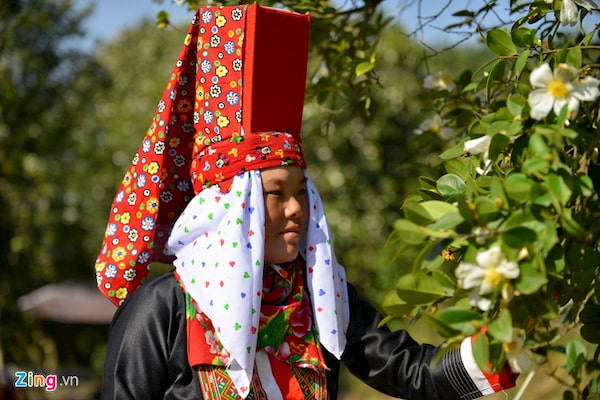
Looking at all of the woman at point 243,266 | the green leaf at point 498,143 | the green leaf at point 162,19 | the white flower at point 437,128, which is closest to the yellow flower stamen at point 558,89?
the green leaf at point 498,143

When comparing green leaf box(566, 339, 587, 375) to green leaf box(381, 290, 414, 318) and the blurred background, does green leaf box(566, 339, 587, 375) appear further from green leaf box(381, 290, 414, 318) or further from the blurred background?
the blurred background

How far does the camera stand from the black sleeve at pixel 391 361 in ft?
5.85

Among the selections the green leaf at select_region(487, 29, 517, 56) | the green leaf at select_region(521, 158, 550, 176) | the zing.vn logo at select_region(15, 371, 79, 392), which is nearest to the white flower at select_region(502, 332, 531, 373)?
the green leaf at select_region(521, 158, 550, 176)

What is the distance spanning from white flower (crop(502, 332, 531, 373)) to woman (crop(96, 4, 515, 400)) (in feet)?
1.20

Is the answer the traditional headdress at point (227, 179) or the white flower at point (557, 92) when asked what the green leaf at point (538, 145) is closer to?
the white flower at point (557, 92)

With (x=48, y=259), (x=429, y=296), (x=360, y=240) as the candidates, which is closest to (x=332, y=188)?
(x=360, y=240)

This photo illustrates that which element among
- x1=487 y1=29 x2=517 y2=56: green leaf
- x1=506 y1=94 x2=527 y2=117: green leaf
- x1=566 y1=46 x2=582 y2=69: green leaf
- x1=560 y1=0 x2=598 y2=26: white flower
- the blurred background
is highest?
x1=560 y1=0 x2=598 y2=26: white flower

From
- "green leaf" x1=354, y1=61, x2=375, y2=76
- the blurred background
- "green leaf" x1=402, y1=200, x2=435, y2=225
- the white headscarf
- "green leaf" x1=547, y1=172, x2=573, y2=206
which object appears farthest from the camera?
the blurred background

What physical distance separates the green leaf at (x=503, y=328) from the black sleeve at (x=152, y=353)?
0.83 m

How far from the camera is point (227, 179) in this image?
5.96 ft

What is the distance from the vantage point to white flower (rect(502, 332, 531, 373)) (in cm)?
126

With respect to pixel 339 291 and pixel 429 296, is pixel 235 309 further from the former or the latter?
pixel 429 296

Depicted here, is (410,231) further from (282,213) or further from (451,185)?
(282,213)

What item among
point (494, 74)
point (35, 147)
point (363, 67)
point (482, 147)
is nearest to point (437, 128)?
point (363, 67)
